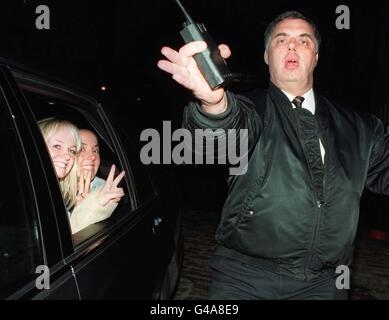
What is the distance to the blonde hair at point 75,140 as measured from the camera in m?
2.39

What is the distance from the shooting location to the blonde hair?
7.85 feet

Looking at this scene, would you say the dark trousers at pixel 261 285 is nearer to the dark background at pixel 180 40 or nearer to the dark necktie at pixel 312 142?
the dark necktie at pixel 312 142

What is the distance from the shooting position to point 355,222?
201cm

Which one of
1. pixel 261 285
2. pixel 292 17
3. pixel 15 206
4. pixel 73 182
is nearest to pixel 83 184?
pixel 73 182

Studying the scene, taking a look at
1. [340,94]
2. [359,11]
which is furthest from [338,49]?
[340,94]

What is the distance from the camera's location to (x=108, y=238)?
201cm

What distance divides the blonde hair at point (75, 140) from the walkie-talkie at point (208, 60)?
122cm

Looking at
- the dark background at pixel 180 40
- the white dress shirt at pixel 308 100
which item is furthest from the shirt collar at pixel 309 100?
the dark background at pixel 180 40

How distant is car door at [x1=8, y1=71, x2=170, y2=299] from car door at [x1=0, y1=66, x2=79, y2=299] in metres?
0.06

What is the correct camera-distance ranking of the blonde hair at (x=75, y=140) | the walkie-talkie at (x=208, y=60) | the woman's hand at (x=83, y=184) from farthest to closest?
the woman's hand at (x=83, y=184), the blonde hair at (x=75, y=140), the walkie-talkie at (x=208, y=60)

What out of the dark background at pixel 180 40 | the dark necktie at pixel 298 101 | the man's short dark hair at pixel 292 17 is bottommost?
the dark necktie at pixel 298 101

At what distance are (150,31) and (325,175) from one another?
17337 mm

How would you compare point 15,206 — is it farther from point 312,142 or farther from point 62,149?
point 312,142
